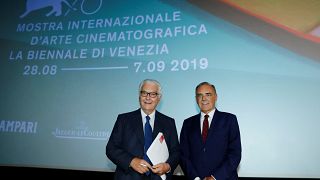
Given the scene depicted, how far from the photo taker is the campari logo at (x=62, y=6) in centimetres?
323

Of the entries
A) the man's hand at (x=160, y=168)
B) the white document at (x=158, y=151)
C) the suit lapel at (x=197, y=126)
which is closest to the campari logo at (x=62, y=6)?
the suit lapel at (x=197, y=126)

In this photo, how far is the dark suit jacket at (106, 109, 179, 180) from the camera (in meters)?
1.69

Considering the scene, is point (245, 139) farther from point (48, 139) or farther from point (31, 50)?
point (31, 50)

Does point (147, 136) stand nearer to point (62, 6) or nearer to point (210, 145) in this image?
point (210, 145)

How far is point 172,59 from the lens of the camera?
276 cm

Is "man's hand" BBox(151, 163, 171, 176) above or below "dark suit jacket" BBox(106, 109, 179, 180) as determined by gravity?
below

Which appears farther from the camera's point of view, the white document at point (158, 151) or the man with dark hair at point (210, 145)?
the man with dark hair at point (210, 145)

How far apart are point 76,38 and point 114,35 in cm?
47

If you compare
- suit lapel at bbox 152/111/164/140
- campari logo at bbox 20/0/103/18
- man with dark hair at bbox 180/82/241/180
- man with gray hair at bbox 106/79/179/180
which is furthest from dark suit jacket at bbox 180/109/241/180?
campari logo at bbox 20/0/103/18

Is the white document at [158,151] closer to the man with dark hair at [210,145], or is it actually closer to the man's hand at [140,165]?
the man's hand at [140,165]

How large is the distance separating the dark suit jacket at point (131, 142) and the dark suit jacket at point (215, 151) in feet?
0.36

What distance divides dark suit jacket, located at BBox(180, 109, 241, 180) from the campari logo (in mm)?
2106

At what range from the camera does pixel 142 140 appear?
175 cm

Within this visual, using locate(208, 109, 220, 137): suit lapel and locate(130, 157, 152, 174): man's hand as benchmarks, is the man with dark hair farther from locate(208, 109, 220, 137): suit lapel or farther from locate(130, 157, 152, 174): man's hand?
locate(130, 157, 152, 174): man's hand
